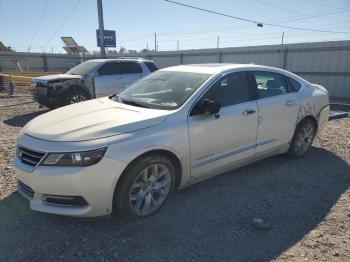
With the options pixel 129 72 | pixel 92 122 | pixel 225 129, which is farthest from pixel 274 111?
pixel 129 72

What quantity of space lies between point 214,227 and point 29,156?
2.04m

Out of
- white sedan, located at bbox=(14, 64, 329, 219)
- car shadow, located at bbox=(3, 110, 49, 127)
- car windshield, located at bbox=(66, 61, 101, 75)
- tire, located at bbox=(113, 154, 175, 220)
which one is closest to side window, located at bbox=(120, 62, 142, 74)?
car windshield, located at bbox=(66, 61, 101, 75)

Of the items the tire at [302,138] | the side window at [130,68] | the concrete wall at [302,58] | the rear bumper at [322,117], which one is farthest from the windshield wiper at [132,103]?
the concrete wall at [302,58]

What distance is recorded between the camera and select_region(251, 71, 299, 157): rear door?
184 inches

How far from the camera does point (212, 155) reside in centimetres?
404

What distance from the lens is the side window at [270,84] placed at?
474 cm

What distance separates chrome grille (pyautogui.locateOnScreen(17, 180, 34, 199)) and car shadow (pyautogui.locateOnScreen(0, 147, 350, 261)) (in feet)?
1.07

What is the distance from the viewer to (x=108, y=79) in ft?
34.2

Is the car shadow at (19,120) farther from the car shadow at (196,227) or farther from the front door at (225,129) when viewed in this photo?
the front door at (225,129)

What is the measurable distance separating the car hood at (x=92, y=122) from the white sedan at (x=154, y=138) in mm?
11

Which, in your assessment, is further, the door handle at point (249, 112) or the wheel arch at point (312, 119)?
the wheel arch at point (312, 119)

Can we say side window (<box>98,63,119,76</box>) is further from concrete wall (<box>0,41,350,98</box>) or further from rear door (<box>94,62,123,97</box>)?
concrete wall (<box>0,41,350,98</box>)

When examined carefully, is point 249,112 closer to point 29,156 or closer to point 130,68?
point 29,156

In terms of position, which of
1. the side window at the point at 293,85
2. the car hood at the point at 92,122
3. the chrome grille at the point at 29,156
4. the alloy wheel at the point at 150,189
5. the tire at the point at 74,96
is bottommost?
the alloy wheel at the point at 150,189
